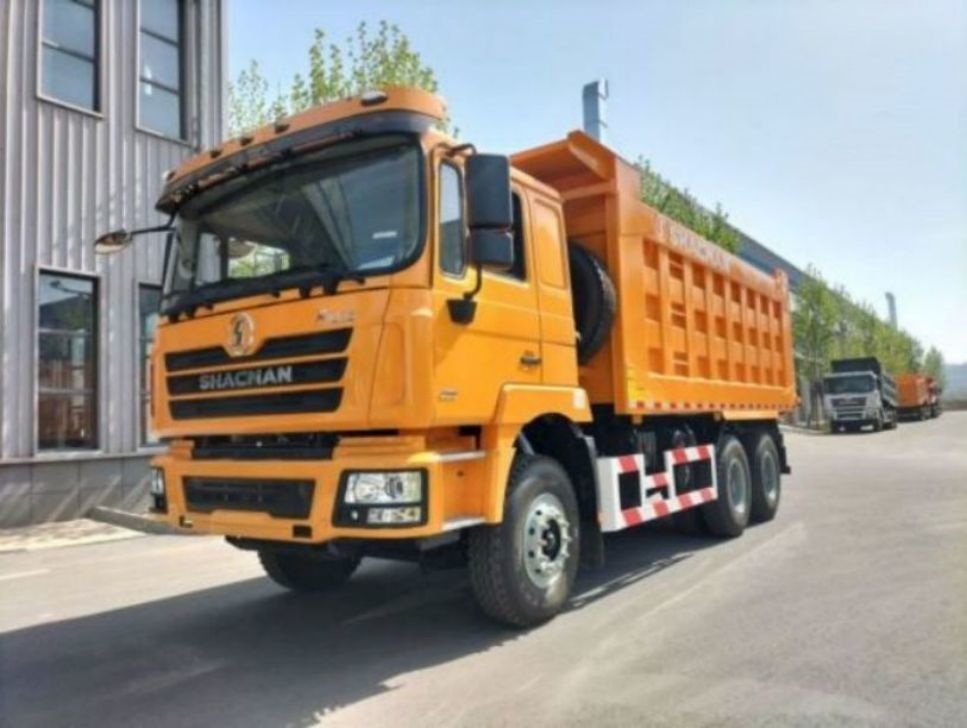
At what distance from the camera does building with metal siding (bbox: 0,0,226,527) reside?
423 inches

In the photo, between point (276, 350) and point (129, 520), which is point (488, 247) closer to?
point (276, 350)

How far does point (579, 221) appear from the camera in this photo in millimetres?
6590

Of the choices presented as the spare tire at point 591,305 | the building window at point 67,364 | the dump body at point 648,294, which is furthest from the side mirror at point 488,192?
the building window at point 67,364

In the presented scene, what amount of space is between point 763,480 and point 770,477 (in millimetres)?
359

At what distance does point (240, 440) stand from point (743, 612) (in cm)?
346

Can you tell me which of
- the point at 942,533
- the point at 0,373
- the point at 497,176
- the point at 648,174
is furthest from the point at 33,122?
the point at 648,174

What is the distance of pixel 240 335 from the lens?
15.5 feet

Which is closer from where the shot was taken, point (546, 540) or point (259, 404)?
point (259, 404)

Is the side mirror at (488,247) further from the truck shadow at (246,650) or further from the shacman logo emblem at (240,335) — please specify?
the truck shadow at (246,650)

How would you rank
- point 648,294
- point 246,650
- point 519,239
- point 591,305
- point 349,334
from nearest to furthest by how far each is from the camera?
point 349,334 < point 246,650 < point 519,239 < point 591,305 < point 648,294

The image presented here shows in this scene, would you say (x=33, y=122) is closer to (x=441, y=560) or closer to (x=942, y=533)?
(x=441, y=560)

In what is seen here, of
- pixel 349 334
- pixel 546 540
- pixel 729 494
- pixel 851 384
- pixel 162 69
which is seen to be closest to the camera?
pixel 349 334

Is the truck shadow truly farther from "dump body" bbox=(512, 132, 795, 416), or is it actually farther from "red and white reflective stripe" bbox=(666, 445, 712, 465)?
"dump body" bbox=(512, 132, 795, 416)

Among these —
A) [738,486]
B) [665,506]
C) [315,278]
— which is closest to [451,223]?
[315,278]
